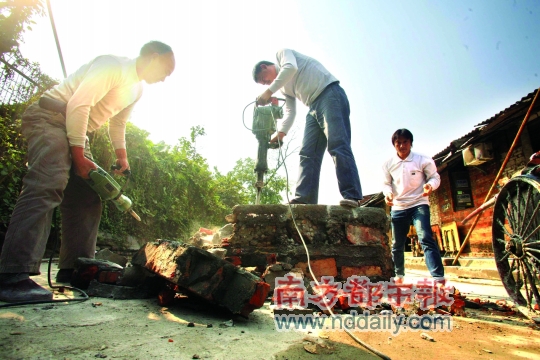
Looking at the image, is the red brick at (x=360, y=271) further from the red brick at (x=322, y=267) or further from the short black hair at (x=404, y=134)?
the short black hair at (x=404, y=134)

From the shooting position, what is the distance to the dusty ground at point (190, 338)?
0.95 m

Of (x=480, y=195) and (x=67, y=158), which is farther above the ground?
(x=480, y=195)

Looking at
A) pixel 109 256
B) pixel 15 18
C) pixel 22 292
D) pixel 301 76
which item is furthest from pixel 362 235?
pixel 15 18

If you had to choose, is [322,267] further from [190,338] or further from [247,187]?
[247,187]

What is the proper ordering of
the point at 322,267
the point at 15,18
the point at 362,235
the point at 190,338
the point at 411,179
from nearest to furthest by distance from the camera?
the point at 190,338 < the point at 322,267 < the point at 362,235 < the point at 411,179 < the point at 15,18

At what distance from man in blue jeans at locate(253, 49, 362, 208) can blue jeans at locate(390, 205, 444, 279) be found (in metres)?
0.74

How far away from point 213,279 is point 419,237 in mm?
2074

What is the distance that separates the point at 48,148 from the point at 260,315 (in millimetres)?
1748

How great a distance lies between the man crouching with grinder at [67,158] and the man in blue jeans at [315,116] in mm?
1041

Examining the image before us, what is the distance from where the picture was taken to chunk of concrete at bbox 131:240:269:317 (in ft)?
4.48

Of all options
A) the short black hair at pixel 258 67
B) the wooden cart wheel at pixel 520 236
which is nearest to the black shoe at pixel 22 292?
the short black hair at pixel 258 67

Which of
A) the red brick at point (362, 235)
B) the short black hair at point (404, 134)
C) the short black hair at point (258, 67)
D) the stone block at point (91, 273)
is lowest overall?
the stone block at point (91, 273)

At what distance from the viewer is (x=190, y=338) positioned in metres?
1.10

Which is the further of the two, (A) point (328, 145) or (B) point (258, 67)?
(B) point (258, 67)
